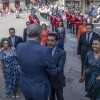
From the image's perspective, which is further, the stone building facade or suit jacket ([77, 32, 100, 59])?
the stone building facade

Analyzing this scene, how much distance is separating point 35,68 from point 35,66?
0.03 metres

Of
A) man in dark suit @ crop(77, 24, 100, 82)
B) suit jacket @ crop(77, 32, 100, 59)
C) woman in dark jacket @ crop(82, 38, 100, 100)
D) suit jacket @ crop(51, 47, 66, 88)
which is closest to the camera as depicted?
suit jacket @ crop(51, 47, 66, 88)

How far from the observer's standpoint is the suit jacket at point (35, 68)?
4.04 metres

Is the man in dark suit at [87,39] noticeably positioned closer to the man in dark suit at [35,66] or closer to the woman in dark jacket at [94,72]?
the woman in dark jacket at [94,72]

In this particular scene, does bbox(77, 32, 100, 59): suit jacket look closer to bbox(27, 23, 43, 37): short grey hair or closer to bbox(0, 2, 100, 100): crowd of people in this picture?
bbox(0, 2, 100, 100): crowd of people

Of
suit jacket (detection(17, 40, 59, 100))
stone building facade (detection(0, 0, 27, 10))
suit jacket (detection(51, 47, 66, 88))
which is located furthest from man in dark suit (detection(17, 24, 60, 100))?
stone building facade (detection(0, 0, 27, 10))

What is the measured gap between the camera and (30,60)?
408 cm

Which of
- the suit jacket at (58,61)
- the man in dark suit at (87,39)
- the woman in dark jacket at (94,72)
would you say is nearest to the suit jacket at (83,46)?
the man in dark suit at (87,39)

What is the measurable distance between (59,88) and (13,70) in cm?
214

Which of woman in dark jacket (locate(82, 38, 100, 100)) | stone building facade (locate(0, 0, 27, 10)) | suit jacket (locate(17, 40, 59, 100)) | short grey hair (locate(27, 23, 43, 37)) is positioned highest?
short grey hair (locate(27, 23, 43, 37))

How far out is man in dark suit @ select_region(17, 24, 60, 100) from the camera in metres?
4.04

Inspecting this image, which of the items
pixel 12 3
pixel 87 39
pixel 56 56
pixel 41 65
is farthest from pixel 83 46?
pixel 12 3

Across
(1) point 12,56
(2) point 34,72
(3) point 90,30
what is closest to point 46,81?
(2) point 34,72

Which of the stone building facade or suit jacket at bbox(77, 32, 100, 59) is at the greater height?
suit jacket at bbox(77, 32, 100, 59)
